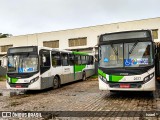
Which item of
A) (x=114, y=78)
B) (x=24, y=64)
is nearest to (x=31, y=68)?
(x=24, y=64)

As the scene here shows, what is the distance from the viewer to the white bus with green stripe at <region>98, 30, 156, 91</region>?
995 centimetres

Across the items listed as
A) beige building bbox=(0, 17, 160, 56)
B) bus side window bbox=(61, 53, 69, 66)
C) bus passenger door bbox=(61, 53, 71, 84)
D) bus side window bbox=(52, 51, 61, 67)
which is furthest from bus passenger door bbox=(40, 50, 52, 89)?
beige building bbox=(0, 17, 160, 56)

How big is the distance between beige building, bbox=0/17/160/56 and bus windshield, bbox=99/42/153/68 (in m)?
21.8

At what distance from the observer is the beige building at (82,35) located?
32.2 metres

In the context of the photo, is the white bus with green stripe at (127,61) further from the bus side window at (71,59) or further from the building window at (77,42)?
the building window at (77,42)

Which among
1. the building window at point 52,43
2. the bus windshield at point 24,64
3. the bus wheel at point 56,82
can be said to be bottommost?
the bus wheel at point 56,82

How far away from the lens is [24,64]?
13.2 meters

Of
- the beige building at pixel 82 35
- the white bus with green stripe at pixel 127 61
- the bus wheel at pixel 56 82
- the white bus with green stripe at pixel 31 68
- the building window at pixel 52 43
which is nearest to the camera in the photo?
the white bus with green stripe at pixel 127 61

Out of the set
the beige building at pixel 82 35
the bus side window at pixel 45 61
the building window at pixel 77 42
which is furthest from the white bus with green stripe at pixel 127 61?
the building window at pixel 77 42

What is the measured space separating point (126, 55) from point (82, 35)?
1055 inches

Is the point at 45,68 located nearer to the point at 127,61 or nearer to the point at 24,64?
the point at 24,64

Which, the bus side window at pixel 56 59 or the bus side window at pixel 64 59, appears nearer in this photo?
the bus side window at pixel 56 59

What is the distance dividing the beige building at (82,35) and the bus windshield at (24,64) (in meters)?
21.2

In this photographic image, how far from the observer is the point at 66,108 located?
341 inches
